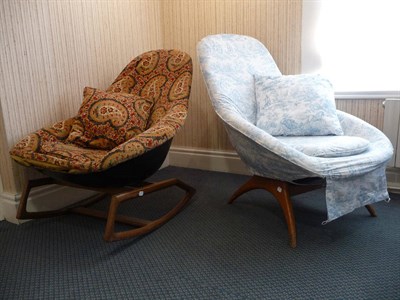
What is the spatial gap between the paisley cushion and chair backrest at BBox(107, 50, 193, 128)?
106 millimetres

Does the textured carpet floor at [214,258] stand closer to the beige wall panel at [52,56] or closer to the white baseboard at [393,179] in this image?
the white baseboard at [393,179]

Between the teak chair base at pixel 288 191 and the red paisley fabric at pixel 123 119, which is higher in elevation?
the red paisley fabric at pixel 123 119

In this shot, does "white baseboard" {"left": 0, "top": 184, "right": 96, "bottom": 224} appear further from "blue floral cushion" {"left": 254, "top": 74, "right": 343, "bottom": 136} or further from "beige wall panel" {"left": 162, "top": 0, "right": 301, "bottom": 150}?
"blue floral cushion" {"left": 254, "top": 74, "right": 343, "bottom": 136}

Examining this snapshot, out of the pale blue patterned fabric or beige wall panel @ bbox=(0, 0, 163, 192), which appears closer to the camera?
the pale blue patterned fabric

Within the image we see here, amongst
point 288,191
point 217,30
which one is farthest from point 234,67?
point 288,191

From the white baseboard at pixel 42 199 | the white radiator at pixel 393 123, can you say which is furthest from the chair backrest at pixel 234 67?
the white baseboard at pixel 42 199

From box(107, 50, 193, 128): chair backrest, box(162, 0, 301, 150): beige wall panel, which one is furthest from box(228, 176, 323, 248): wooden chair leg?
box(162, 0, 301, 150): beige wall panel

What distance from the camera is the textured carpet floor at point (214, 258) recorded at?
1233 mm

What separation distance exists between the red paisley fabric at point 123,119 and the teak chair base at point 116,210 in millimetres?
185

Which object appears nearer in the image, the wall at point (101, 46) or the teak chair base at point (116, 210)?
the teak chair base at point (116, 210)

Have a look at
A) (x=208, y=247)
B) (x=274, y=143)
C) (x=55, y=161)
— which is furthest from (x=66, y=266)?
(x=274, y=143)

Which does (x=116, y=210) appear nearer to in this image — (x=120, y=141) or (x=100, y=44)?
(x=120, y=141)

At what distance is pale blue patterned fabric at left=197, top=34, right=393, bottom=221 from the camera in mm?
1380

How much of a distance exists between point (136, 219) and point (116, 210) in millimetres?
292
